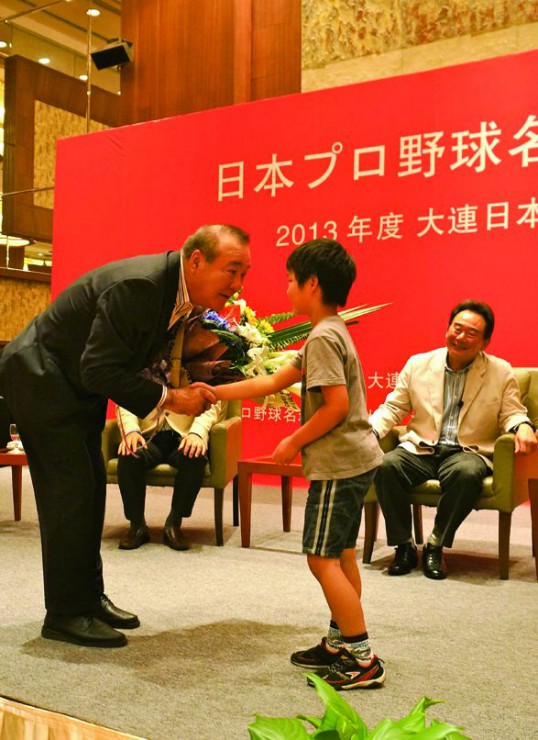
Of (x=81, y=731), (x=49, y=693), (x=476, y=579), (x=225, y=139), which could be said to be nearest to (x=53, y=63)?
(x=225, y=139)

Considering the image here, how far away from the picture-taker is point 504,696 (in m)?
2.16

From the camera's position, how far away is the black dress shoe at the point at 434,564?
11.4ft

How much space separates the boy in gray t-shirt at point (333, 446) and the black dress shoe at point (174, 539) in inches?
70.4

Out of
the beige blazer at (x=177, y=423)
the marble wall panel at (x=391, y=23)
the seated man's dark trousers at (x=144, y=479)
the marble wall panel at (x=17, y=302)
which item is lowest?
the seated man's dark trousers at (x=144, y=479)

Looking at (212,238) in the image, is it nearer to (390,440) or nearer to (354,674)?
(354,674)

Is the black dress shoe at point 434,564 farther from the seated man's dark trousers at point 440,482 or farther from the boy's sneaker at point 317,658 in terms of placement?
the boy's sneaker at point 317,658

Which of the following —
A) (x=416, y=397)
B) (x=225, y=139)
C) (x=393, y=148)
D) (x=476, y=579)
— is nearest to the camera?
(x=476, y=579)

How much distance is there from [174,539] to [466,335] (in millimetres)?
1697

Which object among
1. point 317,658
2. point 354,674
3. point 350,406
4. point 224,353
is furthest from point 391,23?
point 354,674

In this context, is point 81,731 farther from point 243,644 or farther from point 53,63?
point 53,63

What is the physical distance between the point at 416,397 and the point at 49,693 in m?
2.26

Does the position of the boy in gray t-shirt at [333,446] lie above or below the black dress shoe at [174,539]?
above

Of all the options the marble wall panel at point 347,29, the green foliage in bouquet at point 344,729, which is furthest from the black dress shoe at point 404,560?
the marble wall panel at point 347,29

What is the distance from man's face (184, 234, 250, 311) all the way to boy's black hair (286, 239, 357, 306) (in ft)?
0.52
